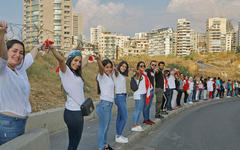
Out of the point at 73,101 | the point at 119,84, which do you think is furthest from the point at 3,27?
the point at 119,84

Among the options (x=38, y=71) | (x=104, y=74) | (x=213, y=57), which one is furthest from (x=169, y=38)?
(x=104, y=74)

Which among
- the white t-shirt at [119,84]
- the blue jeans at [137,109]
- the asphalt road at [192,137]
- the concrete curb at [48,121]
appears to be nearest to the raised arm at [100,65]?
the white t-shirt at [119,84]

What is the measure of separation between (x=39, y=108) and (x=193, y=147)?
6246mm

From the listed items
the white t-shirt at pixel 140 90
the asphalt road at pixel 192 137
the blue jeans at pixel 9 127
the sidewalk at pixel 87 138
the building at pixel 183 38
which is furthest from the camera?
the building at pixel 183 38

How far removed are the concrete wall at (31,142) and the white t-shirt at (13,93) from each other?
27cm

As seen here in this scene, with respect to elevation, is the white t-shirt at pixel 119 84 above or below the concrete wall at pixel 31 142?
above

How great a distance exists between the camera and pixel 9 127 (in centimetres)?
303

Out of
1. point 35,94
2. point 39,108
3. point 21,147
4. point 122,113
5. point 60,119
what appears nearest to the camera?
point 21,147

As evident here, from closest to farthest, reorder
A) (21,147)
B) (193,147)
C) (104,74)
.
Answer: (21,147), (104,74), (193,147)

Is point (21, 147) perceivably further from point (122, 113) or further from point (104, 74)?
point (122, 113)

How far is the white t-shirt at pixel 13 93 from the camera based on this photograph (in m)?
2.98

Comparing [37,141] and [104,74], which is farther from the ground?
[104,74]

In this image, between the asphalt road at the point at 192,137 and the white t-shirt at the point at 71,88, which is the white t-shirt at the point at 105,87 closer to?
the white t-shirt at the point at 71,88

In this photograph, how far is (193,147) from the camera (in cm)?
656
